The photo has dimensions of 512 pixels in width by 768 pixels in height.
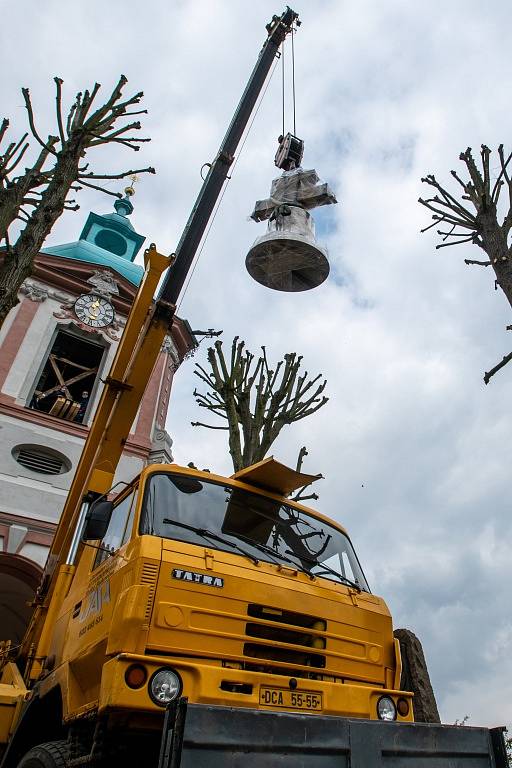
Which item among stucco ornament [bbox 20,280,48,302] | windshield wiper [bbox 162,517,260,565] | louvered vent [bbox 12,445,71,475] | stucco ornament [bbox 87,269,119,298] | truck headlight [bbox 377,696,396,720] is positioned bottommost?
truck headlight [bbox 377,696,396,720]

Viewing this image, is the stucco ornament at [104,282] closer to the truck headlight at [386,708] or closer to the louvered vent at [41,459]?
the louvered vent at [41,459]

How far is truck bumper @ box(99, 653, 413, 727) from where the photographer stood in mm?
3025

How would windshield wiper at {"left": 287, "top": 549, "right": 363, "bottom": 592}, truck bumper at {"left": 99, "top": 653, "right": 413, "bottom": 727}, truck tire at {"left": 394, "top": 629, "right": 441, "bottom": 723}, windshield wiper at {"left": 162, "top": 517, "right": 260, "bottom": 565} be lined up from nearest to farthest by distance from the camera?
truck bumper at {"left": 99, "top": 653, "right": 413, "bottom": 727} → windshield wiper at {"left": 162, "top": 517, "right": 260, "bottom": 565} → windshield wiper at {"left": 287, "top": 549, "right": 363, "bottom": 592} → truck tire at {"left": 394, "top": 629, "right": 441, "bottom": 723}

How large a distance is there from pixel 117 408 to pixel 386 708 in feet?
13.0

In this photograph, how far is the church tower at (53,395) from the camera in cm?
1346

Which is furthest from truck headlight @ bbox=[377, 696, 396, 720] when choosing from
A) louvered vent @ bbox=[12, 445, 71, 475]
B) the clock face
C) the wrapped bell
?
the clock face

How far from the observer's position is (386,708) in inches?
151

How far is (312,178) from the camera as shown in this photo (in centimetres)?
764

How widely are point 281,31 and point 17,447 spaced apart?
36.5ft

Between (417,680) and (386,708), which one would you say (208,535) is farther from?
(417,680)

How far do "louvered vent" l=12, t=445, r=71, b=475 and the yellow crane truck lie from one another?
29.5 feet

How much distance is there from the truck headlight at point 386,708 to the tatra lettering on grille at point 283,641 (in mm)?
466

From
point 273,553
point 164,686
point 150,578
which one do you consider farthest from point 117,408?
point 164,686

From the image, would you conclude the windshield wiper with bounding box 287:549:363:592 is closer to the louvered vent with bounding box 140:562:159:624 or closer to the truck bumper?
the truck bumper
